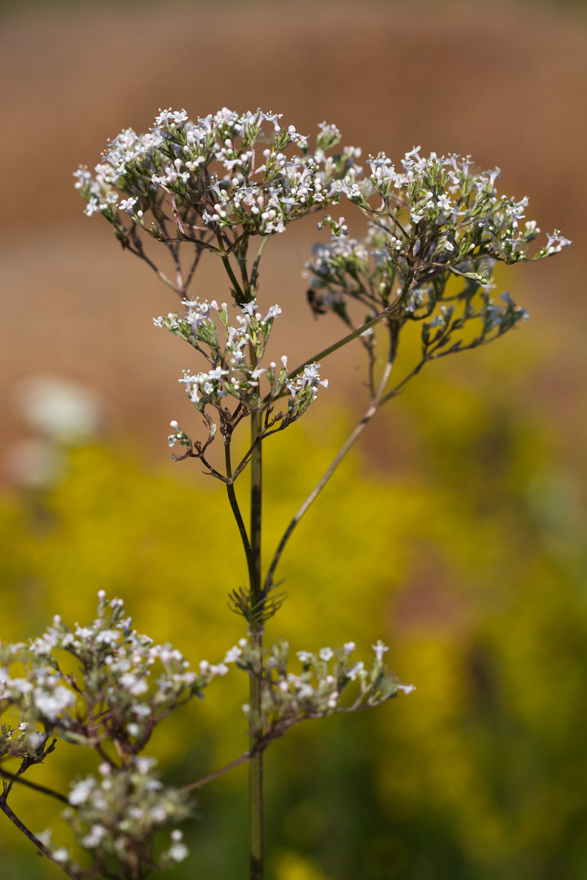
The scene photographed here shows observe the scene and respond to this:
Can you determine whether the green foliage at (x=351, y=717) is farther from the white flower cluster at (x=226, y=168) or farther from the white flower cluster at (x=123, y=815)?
the white flower cluster at (x=226, y=168)

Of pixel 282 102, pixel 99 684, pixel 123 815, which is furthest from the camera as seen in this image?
pixel 282 102

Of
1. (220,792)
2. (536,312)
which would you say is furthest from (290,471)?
(536,312)

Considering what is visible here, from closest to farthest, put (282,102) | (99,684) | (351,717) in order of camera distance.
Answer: (99,684) → (351,717) → (282,102)

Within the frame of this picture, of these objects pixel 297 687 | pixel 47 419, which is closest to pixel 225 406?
pixel 297 687

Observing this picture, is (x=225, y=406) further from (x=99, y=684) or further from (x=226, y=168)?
(x=99, y=684)

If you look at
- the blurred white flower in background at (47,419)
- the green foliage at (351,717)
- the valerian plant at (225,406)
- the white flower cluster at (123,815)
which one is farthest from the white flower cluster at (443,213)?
the blurred white flower in background at (47,419)

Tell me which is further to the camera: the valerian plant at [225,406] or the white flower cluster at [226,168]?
the white flower cluster at [226,168]

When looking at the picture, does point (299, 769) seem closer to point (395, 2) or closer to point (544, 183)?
point (544, 183)

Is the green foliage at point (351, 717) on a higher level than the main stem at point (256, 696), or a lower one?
higher
